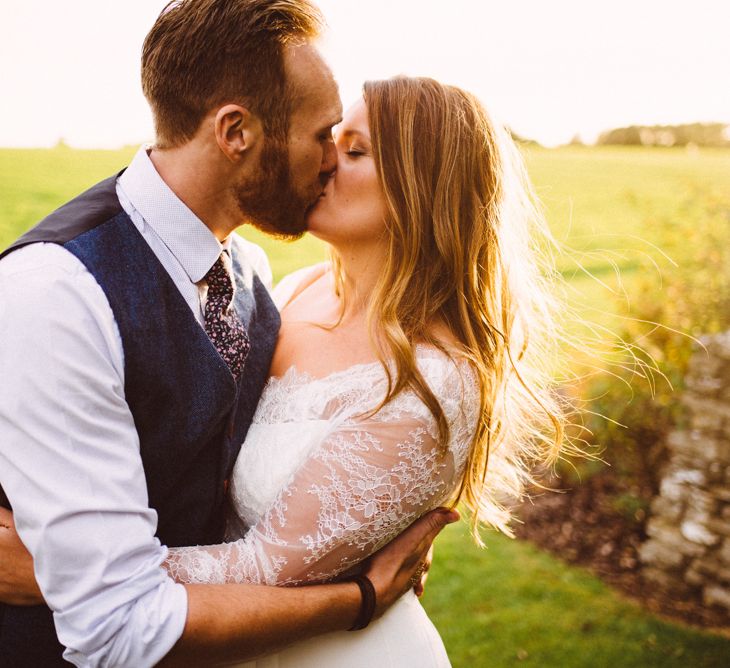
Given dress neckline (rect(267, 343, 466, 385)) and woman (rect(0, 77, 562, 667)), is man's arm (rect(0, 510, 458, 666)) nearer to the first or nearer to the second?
woman (rect(0, 77, 562, 667))

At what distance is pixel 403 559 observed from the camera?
211 cm

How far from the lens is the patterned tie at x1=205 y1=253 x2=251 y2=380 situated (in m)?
1.97

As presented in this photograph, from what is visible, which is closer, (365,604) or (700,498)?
(365,604)

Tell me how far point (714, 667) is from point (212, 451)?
3.30 meters

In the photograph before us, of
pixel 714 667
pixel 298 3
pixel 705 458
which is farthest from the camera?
pixel 705 458

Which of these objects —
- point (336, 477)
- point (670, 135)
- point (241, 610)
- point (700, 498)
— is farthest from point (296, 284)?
point (670, 135)

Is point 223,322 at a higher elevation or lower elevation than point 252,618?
higher

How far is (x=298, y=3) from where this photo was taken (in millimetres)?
2057

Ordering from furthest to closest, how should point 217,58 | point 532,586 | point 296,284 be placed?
point 532,586 → point 296,284 → point 217,58

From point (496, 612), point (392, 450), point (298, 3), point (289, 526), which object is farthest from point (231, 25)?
point (496, 612)

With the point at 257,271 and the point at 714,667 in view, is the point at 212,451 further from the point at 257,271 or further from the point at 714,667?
the point at 714,667

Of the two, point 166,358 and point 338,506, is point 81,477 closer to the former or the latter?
point 166,358

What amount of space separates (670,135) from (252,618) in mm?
18182

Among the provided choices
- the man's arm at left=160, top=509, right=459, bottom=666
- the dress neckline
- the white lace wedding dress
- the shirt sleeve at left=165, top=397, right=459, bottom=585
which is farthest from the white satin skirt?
the dress neckline
